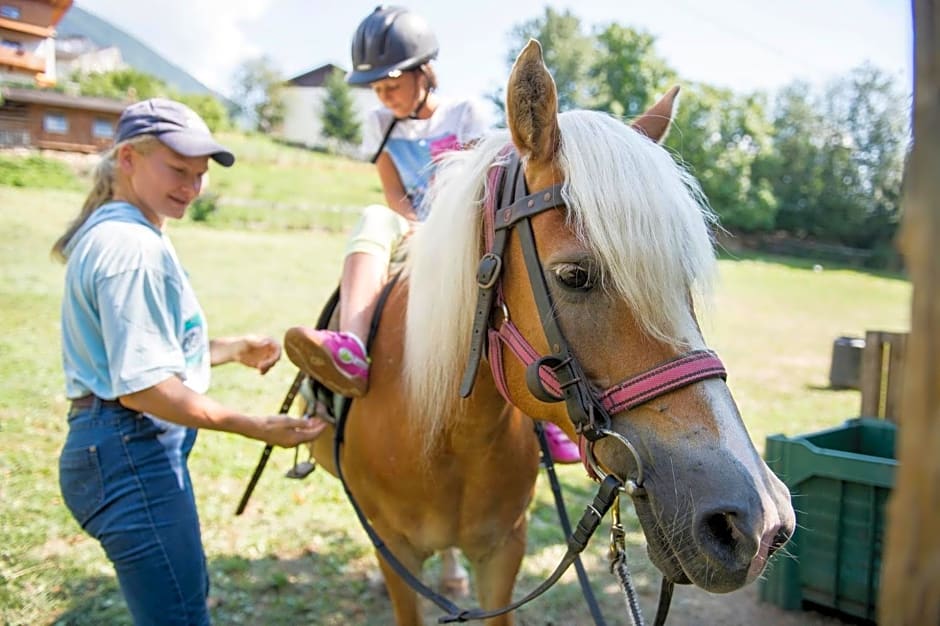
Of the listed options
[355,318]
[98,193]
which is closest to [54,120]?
[98,193]

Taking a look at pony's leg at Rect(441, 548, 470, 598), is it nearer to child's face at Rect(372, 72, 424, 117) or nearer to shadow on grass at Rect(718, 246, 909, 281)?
child's face at Rect(372, 72, 424, 117)

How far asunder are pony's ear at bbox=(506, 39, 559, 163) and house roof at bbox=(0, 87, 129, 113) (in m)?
26.5

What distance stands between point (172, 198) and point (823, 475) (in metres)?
3.73

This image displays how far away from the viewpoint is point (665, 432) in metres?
1.55

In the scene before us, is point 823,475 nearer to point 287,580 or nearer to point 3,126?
point 287,580

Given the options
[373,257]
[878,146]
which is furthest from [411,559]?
[878,146]

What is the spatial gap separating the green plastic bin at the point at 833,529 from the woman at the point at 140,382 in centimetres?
303

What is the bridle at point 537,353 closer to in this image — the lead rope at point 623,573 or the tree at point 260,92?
the lead rope at point 623,573

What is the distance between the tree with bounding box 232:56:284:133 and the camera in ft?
219

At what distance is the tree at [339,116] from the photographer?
58.6 meters

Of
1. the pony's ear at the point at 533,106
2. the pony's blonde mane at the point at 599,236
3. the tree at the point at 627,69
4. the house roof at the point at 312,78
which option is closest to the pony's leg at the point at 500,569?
the pony's blonde mane at the point at 599,236

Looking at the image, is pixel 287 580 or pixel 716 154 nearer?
pixel 287 580

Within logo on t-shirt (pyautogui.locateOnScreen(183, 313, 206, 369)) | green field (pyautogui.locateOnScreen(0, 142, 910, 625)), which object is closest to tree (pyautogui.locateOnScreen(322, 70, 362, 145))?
green field (pyautogui.locateOnScreen(0, 142, 910, 625))

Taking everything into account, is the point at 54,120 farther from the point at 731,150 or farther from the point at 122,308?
the point at 731,150
